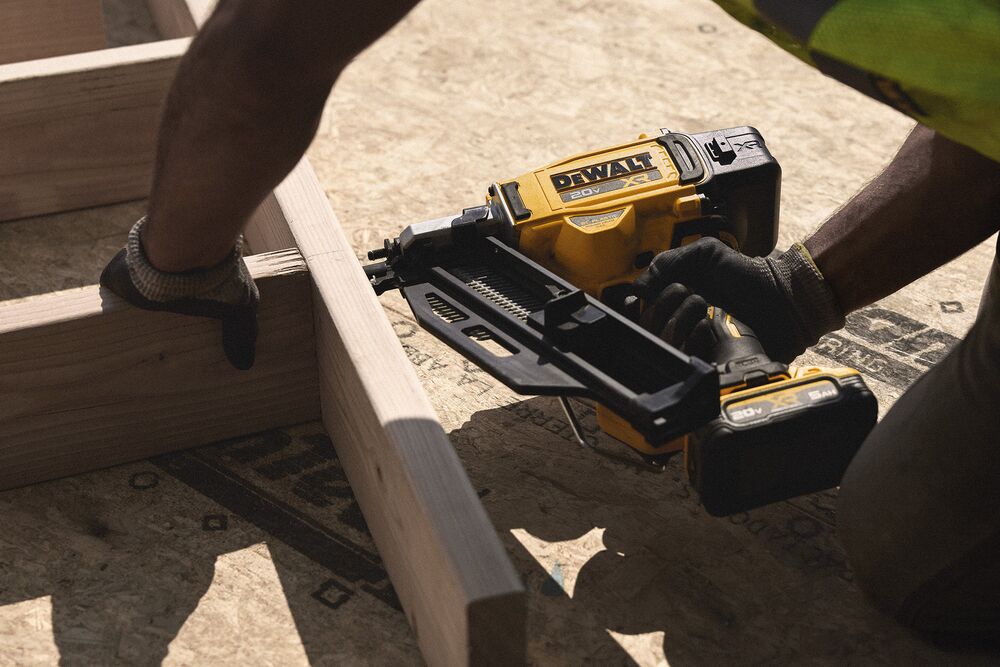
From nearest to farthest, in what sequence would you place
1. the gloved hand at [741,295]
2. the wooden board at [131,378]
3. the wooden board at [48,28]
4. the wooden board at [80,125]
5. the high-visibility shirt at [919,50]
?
1. the high-visibility shirt at [919,50]
2. the wooden board at [131,378]
3. the gloved hand at [741,295]
4. the wooden board at [80,125]
5. the wooden board at [48,28]

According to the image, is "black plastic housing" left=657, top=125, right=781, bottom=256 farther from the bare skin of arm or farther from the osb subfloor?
the bare skin of arm

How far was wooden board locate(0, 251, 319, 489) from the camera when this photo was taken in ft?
5.26

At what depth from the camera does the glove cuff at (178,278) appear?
155 cm

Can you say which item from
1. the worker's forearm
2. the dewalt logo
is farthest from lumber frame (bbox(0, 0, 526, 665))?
the worker's forearm

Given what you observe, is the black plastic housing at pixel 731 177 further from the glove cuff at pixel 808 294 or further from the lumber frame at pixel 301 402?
the lumber frame at pixel 301 402

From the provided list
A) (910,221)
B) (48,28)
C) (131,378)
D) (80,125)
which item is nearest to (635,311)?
(910,221)

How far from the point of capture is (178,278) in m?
1.55

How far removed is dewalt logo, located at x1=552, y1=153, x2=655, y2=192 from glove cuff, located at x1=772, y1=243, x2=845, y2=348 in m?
0.29

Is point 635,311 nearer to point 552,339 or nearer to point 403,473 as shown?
point 552,339

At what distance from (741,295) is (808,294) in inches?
5.0

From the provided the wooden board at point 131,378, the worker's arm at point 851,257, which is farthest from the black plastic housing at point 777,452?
the wooden board at point 131,378

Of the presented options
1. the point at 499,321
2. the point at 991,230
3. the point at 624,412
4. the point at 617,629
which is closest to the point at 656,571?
the point at 617,629

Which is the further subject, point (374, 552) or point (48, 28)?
point (48, 28)

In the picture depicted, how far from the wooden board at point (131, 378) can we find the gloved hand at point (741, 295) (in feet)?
1.86
